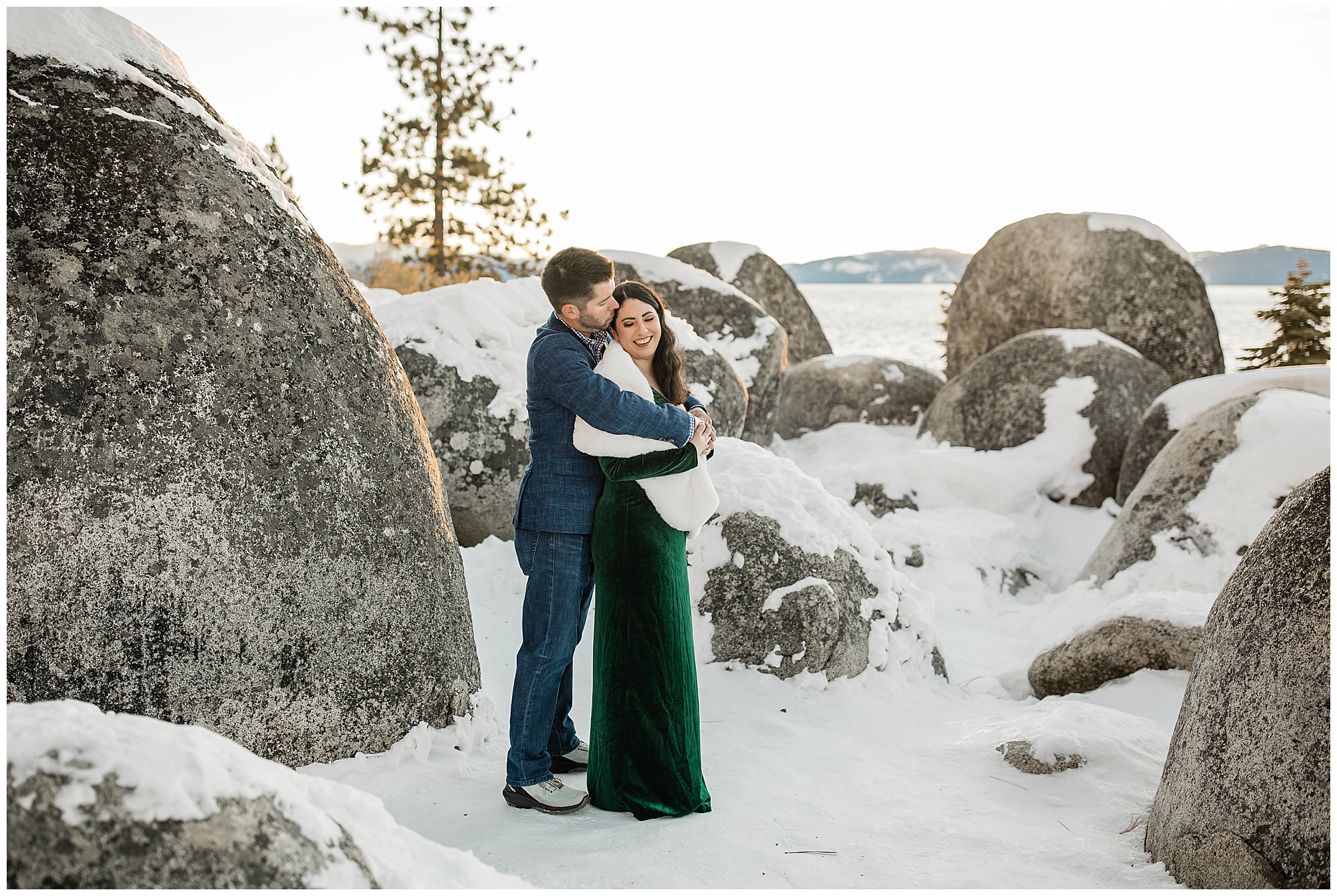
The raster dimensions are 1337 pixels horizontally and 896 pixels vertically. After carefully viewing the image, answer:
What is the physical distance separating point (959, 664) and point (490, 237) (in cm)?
1434

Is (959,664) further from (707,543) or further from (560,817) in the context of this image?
(560,817)

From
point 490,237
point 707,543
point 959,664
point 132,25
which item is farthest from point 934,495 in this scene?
point 490,237

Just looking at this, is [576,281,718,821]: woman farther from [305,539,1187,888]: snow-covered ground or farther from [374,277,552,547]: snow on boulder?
[374,277,552,547]: snow on boulder

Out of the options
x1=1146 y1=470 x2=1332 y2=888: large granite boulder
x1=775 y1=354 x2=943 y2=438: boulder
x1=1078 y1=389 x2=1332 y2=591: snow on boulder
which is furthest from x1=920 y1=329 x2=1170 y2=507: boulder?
x1=1146 y1=470 x2=1332 y2=888: large granite boulder

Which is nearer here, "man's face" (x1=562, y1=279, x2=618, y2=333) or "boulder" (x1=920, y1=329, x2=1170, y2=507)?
"man's face" (x1=562, y1=279, x2=618, y2=333)

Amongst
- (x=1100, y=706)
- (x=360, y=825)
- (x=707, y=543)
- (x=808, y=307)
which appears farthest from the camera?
(x=808, y=307)

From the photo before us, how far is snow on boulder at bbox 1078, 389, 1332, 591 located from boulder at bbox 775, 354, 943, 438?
5.51 m

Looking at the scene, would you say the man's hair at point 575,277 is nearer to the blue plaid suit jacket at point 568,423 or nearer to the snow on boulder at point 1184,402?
the blue plaid suit jacket at point 568,423

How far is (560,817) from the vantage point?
3299 mm

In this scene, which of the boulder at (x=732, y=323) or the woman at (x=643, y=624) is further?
the boulder at (x=732, y=323)

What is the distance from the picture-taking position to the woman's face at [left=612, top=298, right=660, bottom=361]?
3.45 metres

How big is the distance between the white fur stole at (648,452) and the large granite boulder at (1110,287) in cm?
994

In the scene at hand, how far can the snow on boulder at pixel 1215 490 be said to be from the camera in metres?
6.10

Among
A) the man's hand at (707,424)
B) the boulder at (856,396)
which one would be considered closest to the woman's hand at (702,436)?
the man's hand at (707,424)
